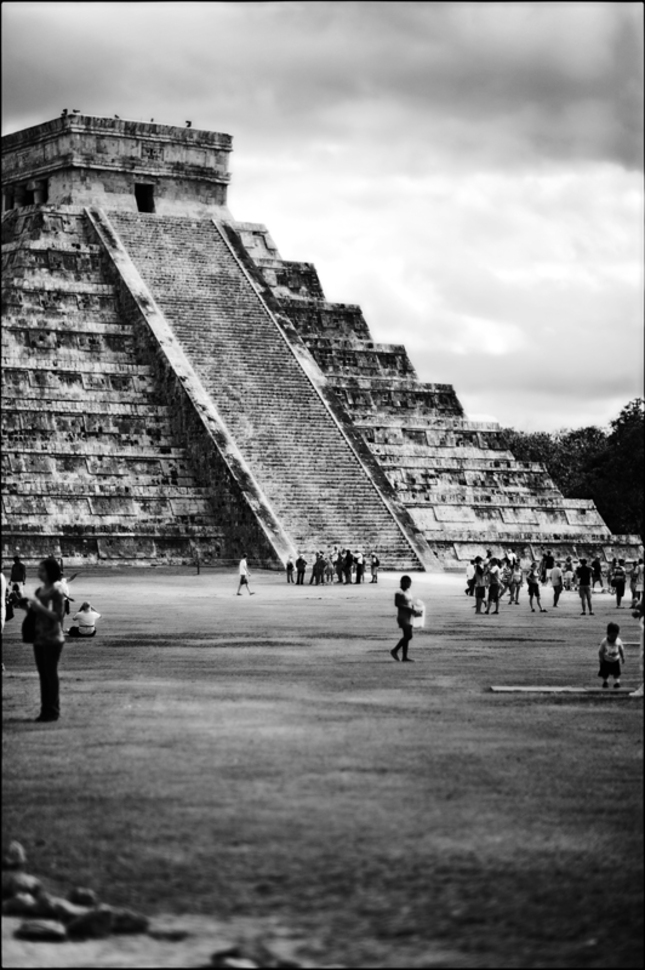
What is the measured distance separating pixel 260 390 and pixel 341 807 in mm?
35679

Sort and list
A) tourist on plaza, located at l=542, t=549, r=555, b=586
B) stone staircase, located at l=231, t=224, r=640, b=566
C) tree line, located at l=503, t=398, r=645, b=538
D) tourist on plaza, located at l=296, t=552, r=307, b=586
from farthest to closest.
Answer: tree line, located at l=503, t=398, r=645, b=538, stone staircase, located at l=231, t=224, r=640, b=566, tourist on plaza, located at l=542, t=549, r=555, b=586, tourist on plaza, located at l=296, t=552, r=307, b=586

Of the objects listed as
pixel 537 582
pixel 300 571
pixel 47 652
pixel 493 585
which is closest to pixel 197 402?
pixel 300 571

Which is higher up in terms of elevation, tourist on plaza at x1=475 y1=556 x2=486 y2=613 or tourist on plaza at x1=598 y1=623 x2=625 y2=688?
tourist on plaza at x1=475 y1=556 x2=486 y2=613

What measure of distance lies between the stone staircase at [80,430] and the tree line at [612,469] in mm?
13641

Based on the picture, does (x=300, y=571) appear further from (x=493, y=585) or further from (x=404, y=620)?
(x=404, y=620)

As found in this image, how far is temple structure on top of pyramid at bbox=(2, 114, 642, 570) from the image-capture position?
140 feet

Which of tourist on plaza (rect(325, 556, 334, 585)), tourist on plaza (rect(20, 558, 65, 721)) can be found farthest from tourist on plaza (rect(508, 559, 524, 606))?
tourist on plaza (rect(20, 558, 65, 721))

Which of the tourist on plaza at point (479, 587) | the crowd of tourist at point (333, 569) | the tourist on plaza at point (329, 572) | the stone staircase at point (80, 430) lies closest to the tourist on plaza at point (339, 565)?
the crowd of tourist at point (333, 569)

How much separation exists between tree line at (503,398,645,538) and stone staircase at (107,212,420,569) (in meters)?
9.38

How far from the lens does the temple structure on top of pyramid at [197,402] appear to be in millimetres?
42594

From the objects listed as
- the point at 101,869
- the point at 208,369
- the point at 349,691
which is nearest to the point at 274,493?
the point at 208,369

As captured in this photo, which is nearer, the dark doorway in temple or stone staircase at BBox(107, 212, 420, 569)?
stone staircase at BBox(107, 212, 420, 569)

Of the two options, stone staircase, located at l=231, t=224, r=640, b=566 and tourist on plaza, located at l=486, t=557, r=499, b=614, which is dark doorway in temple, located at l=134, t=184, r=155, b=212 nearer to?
stone staircase, located at l=231, t=224, r=640, b=566

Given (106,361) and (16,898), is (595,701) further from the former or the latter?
(106,361)
